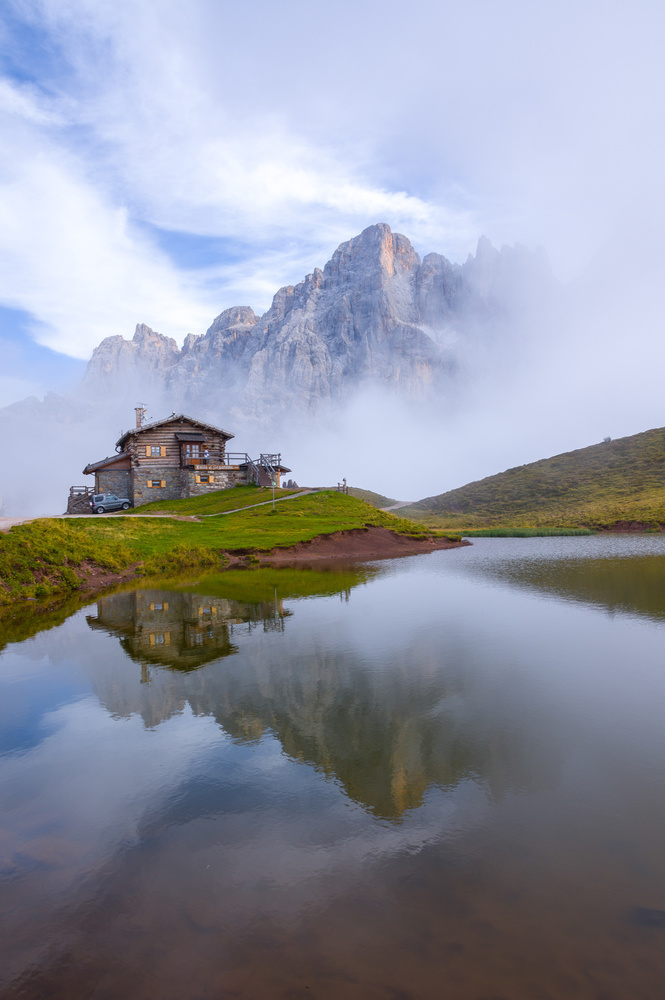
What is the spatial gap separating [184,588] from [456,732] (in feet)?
76.4

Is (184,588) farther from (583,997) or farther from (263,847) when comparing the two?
(583,997)

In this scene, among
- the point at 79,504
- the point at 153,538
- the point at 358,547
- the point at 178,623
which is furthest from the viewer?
the point at 79,504

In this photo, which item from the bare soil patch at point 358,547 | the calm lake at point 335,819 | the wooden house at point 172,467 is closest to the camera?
the calm lake at point 335,819

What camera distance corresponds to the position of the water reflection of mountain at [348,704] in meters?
9.92

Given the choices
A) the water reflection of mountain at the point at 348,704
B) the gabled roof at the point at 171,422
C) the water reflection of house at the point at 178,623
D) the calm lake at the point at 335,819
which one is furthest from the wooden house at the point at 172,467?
the calm lake at the point at 335,819

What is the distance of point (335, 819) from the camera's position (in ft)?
27.5

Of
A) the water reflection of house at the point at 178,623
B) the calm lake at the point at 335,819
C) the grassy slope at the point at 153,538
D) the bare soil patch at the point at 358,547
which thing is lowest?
the calm lake at the point at 335,819

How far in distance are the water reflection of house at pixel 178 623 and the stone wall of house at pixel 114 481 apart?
57.1 metres

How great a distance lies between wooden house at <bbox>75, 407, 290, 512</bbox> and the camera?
79250 millimetres

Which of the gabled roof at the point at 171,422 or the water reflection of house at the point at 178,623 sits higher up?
the gabled roof at the point at 171,422

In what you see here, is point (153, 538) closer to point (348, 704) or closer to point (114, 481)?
point (348, 704)

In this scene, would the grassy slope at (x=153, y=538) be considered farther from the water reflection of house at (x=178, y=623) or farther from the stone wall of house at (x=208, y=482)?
the stone wall of house at (x=208, y=482)

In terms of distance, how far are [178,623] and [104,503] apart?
57.9m

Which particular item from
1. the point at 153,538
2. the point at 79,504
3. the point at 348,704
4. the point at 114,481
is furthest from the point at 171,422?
the point at 348,704
